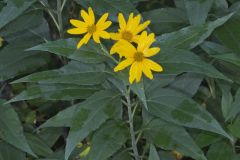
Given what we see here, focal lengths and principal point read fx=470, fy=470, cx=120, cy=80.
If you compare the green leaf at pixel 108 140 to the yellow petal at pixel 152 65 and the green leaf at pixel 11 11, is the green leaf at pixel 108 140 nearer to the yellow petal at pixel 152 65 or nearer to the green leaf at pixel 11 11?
the yellow petal at pixel 152 65

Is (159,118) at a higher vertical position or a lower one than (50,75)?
lower

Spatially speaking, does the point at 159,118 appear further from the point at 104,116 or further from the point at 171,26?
the point at 171,26

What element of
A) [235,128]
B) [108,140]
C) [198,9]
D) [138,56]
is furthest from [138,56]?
[235,128]

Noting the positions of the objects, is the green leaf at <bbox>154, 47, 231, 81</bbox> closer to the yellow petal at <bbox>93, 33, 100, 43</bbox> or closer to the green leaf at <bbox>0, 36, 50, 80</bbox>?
the yellow petal at <bbox>93, 33, 100, 43</bbox>

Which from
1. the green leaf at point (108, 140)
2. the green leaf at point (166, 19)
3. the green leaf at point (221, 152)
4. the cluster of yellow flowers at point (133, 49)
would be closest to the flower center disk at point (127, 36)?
the cluster of yellow flowers at point (133, 49)

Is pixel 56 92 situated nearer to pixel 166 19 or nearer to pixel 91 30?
pixel 91 30

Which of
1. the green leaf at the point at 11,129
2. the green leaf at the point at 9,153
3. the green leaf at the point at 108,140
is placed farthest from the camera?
the green leaf at the point at 9,153

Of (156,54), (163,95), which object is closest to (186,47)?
(156,54)
